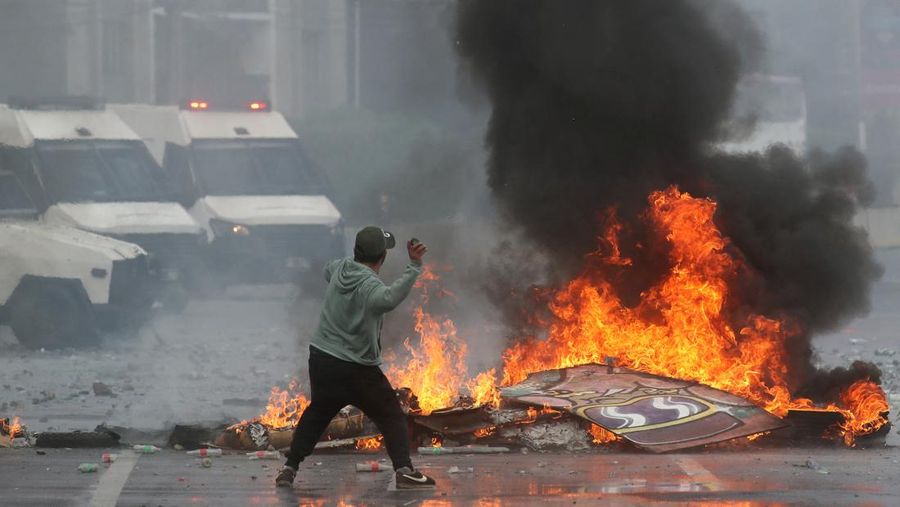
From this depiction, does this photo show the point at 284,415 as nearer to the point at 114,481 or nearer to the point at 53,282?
the point at 114,481

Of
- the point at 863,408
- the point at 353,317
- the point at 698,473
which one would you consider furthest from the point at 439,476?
the point at 863,408

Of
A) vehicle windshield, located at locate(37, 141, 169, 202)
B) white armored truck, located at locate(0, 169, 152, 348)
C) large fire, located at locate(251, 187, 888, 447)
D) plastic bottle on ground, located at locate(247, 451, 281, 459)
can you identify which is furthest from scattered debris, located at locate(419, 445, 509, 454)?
vehicle windshield, located at locate(37, 141, 169, 202)

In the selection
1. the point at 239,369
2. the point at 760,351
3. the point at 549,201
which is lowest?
the point at 239,369

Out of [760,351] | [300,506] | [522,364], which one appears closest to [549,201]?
[522,364]

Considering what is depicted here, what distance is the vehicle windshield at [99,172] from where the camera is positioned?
1794 cm

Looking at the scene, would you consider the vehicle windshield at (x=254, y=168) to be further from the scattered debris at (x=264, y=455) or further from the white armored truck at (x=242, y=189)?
the scattered debris at (x=264, y=455)

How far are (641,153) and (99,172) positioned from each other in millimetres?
9370

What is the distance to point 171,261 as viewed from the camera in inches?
740

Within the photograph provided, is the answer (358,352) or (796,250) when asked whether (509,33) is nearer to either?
(796,250)

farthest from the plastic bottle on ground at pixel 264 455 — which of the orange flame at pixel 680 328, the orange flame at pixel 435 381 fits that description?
the orange flame at pixel 680 328

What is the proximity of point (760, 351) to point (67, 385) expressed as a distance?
23.3 feet

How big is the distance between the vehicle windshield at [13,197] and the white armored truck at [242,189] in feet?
7.55

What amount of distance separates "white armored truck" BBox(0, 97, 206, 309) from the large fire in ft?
26.1

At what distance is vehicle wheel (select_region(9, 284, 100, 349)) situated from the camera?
16.9 m
